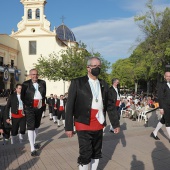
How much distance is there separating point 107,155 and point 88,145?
2.31 m

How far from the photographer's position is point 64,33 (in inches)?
2653

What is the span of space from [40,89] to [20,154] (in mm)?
1556

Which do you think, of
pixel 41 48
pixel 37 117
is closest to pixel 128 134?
pixel 37 117

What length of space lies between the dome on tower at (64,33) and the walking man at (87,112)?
62651mm

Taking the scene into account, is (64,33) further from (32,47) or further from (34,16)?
(32,47)

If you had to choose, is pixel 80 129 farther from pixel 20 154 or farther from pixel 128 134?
pixel 128 134

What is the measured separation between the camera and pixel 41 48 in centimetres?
5094

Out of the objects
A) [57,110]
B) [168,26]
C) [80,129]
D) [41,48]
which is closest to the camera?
[80,129]

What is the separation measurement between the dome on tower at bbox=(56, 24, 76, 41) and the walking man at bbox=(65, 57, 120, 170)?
6265 cm

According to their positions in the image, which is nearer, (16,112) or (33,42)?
(16,112)

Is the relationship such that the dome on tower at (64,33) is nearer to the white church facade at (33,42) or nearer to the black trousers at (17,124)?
the white church facade at (33,42)

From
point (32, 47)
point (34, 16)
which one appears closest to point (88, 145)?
point (32, 47)

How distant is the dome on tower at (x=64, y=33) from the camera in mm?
66562

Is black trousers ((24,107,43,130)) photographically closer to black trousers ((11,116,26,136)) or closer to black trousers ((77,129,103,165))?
black trousers ((11,116,26,136))
